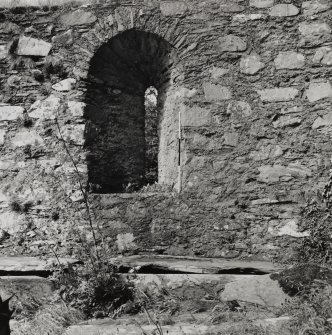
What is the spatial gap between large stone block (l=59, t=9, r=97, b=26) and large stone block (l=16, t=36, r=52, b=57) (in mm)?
267

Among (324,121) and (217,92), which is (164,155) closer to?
(217,92)

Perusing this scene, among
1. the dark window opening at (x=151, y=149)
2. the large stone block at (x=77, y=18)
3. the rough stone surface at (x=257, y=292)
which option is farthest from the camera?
the dark window opening at (x=151, y=149)

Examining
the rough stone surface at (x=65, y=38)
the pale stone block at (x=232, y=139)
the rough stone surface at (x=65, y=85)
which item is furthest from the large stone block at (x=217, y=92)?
the rough stone surface at (x=65, y=38)

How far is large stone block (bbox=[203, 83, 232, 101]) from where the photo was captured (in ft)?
16.4

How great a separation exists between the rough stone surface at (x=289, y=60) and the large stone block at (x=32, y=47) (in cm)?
213

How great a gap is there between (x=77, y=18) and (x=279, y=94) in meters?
2.00

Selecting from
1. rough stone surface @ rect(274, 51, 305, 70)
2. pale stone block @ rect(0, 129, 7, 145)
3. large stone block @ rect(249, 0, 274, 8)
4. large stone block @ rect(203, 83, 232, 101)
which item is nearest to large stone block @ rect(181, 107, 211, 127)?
large stone block @ rect(203, 83, 232, 101)

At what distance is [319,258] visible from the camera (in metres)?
4.59

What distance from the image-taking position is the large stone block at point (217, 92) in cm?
499

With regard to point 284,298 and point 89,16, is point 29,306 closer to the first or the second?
point 284,298

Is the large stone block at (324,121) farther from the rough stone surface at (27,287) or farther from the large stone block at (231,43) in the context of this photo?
the rough stone surface at (27,287)

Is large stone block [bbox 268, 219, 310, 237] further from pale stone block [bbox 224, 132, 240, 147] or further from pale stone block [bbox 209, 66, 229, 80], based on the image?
pale stone block [bbox 209, 66, 229, 80]

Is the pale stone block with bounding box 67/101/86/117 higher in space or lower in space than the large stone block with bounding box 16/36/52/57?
lower

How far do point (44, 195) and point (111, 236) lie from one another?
0.74 metres
